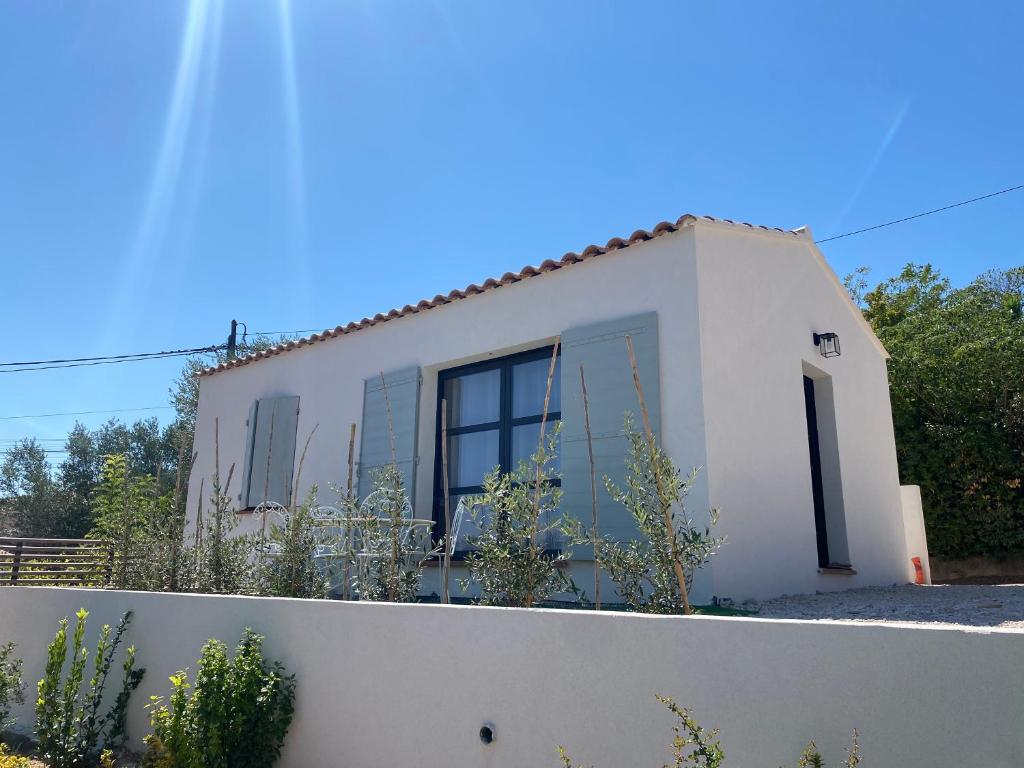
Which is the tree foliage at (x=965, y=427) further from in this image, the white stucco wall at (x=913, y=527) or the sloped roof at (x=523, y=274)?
the sloped roof at (x=523, y=274)

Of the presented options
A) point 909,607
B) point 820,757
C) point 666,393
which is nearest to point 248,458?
point 666,393

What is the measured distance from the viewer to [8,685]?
187 inches

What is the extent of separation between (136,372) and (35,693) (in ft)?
37.2

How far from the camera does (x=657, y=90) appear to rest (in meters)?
7.10

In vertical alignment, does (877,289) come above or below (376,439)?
above

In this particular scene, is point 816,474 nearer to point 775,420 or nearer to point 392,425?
point 775,420

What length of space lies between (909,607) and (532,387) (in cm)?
294

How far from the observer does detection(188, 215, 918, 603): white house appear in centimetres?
487

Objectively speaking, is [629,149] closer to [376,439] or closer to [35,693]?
[376,439]

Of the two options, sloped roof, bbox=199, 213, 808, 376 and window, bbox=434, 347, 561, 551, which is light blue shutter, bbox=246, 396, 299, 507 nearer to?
sloped roof, bbox=199, 213, 808, 376

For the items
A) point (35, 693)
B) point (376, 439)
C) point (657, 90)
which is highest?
point (657, 90)

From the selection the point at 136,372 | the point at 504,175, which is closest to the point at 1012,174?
the point at 504,175

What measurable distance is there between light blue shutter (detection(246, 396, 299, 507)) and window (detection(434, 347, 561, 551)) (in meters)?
1.83

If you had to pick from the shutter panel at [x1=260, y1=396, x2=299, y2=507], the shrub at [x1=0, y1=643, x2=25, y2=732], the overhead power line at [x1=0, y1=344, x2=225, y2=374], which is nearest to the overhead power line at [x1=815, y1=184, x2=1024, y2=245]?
the shutter panel at [x1=260, y1=396, x2=299, y2=507]
